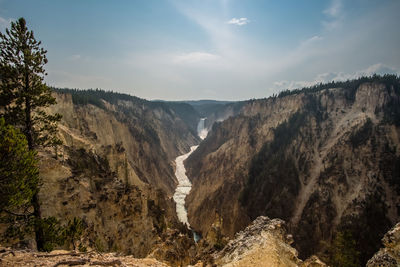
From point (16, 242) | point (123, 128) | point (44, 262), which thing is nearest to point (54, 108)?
point (123, 128)

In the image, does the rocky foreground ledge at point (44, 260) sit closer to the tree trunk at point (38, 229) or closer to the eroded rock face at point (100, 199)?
the tree trunk at point (38, 229)

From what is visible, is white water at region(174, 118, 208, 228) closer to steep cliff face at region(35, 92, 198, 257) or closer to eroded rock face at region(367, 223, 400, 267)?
steep cliff face at region(35, 92, 198, 257)

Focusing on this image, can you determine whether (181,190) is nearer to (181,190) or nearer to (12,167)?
(181,190)

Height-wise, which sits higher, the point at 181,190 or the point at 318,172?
the point at 318,172

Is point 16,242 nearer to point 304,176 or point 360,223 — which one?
point 360,223

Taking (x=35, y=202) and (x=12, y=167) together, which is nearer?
(x=12, y=167)

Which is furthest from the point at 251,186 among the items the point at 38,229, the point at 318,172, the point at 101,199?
the point at 38,229

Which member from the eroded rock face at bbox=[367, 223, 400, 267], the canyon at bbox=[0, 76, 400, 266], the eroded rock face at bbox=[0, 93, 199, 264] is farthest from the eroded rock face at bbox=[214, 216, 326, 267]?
the eroded rock face at bbox=[0, 93, 199, 264]
